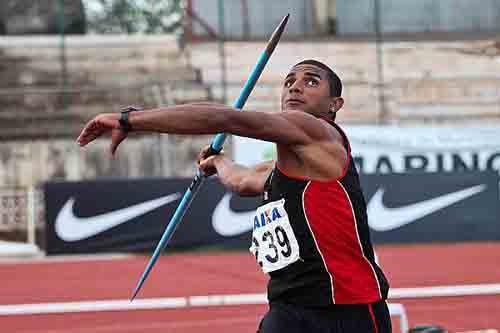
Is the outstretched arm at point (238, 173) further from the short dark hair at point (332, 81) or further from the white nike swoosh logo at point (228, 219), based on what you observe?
the white nike swoosh logo at point (228, 219)

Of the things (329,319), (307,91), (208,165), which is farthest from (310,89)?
(208,165)

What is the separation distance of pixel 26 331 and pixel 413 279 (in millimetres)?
4676

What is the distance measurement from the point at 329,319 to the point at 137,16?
106 feet

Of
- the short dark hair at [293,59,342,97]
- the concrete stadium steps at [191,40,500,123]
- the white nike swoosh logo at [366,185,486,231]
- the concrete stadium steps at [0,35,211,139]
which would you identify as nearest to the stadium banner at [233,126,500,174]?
the concrete stadium steps at [191,40,500,123]

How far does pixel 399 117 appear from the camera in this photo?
62.4 ft

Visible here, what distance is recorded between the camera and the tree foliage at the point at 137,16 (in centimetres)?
3077

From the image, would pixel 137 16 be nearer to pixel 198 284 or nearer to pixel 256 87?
pixel 256 87

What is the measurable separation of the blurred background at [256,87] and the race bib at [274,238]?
10.8 meters

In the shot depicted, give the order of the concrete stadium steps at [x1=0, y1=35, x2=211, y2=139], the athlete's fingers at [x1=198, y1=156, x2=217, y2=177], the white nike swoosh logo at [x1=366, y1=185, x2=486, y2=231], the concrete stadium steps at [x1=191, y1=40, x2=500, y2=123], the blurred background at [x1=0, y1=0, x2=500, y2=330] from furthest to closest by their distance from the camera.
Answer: the concrete stadium steps at [x1=191, y1=40, x2=500, y2=123] < the concrete stadium steps at [x1=0, y1=35, x2=211, y2=139] < the blurred background at [x1=0, y1=0, x2=500, y2=330] < the white nike swoosh logo at [x1=366, y1=185, x2=486, y2=231] < the athlete's fingers at [x1=198, y1=156, x2=217, y2=177]

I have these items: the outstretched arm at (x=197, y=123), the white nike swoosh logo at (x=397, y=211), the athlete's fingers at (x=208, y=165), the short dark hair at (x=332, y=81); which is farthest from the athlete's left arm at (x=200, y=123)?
the white nike swoosh logo at (x=397, y=211)

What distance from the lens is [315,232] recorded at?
355 cm

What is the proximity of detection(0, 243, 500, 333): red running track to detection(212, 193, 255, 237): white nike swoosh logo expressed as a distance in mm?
383

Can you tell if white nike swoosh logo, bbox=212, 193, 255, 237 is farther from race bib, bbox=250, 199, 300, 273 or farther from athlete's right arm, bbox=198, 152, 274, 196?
race bib, bbox=250, 199, 300, 273

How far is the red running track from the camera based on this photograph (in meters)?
8.09
